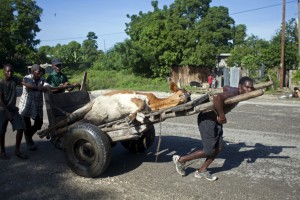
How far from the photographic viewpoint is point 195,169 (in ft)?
17.3

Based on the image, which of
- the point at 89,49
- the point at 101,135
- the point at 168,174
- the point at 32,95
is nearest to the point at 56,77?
the point at 32,95

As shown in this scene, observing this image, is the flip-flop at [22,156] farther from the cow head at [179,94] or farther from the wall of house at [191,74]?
the wall of house at [191,74]

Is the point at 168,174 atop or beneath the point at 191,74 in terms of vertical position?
beneath

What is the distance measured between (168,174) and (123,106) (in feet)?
4.12

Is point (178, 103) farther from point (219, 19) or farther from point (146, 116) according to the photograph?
point (219, 19)

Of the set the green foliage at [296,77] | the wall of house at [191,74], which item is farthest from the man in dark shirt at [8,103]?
the wall of house at [191,74]

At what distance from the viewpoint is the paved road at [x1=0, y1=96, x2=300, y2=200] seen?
4328 millimetres

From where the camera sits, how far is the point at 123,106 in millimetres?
5059

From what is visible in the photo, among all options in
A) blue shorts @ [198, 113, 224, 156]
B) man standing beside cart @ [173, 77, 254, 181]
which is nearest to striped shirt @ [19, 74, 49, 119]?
man standing beside cart @ [173, 77, 254, 181]

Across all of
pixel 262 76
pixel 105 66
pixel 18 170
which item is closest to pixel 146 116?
pixel 18 170

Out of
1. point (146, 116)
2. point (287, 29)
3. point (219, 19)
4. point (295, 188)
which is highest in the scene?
point (219, 19)

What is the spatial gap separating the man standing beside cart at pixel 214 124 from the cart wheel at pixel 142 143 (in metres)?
1.18

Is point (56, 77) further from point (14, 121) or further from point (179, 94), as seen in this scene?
point (179, 94)

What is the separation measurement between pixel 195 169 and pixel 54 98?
8.88ft
